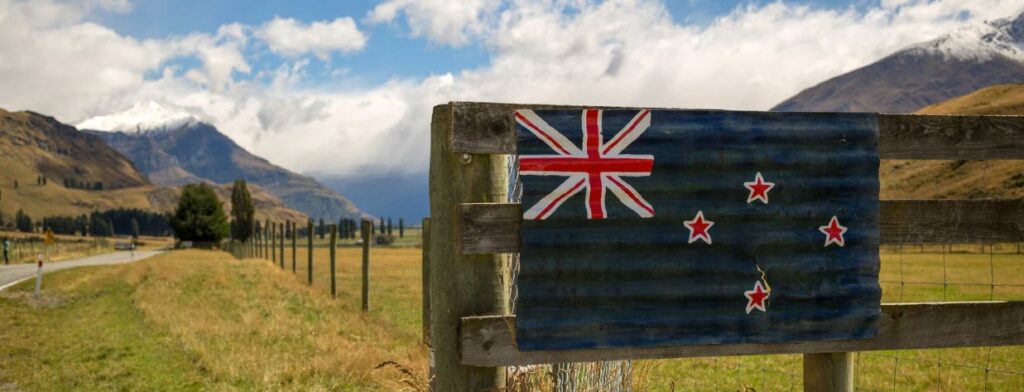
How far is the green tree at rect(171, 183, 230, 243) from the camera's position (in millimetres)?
118688

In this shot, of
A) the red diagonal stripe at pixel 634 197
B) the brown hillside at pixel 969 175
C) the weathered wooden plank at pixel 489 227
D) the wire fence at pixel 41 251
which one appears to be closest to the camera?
the weathered wooden plank at pixel 489 227

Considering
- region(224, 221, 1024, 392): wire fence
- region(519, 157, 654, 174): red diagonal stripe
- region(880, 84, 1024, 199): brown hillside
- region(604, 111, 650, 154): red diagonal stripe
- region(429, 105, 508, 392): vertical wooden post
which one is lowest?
region(224, 221, 1024, 392): wire fence

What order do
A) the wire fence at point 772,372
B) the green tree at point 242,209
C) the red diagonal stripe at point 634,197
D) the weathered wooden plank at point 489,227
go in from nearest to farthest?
1. the weathered wooden plank at point 489,227
2. the red diagonal stripe at point 634,197
3. the wire fence at point 772,372
4. the green tree at point 242,209

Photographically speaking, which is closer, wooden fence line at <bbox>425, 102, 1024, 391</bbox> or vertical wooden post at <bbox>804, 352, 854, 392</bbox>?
wooden fence line at <bbox>425, 102, 1024, 391</bbox>

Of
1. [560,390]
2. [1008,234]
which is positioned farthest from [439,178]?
[1008,234]

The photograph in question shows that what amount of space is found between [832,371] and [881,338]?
350 millimetres

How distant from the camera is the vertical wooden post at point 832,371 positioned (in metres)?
4.98

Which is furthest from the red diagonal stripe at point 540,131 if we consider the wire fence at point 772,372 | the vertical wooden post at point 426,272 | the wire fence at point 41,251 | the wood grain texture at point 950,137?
the wire fence at point 41,251

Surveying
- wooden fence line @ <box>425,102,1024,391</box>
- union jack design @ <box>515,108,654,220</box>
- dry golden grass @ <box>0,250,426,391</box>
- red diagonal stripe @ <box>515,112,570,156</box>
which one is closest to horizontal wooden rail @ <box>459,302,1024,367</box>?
wooden fence line @ <box>425,102,1024,391</box>

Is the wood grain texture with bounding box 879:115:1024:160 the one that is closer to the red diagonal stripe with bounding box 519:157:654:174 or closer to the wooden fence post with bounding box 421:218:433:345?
the red diagonal stripe with bounding box 519:157:654:174

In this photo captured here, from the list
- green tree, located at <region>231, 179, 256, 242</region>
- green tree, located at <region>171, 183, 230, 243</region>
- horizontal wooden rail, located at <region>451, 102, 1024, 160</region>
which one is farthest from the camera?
green tree, located at <region>231, 179, 256, 242</region>

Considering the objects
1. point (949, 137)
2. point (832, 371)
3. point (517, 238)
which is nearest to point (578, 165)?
point (517, 238)

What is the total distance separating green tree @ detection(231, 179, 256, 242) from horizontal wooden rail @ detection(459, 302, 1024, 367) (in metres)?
140

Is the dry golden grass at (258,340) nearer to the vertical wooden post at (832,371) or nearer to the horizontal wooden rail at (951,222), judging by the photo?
the vertical wooden post at (832,371)
